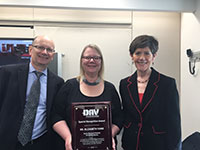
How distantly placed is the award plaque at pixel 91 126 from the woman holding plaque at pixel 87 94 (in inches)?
5.6

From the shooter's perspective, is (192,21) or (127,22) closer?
(192,21)

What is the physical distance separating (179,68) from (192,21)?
0.73 metres

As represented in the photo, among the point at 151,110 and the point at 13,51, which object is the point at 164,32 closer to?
the point at 151,110

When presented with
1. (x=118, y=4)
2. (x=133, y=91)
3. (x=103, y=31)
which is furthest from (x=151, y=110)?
(x=103, y=31)

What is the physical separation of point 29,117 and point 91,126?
0.54m

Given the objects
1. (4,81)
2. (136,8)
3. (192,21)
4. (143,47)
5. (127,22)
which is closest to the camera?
(143,47)

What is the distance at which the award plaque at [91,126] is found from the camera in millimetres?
1189

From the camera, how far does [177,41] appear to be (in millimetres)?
2709

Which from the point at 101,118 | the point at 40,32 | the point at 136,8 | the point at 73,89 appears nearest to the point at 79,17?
the point at 40,32

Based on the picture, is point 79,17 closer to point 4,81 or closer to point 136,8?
point 136,8

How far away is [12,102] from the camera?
1.44 metres

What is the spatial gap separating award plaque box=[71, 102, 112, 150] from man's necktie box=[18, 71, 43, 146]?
423 millimetres

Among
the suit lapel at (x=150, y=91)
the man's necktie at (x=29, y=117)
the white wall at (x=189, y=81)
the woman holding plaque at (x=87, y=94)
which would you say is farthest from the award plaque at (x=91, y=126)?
the white wall at (x=189, y=81)

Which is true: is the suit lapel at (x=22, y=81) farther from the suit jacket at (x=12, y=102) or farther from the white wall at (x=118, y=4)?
the white wall at (x=118, y=4)
